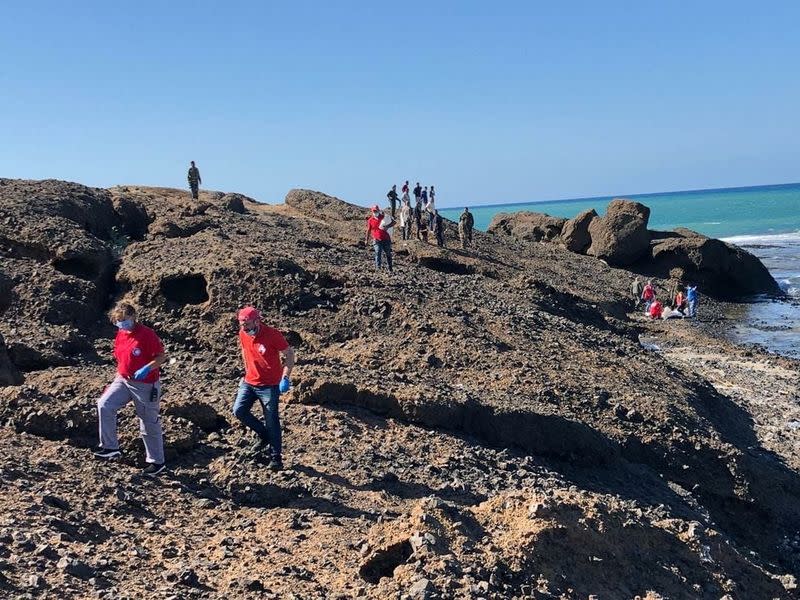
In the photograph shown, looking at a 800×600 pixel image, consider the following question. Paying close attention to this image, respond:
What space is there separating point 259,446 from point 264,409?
39cm

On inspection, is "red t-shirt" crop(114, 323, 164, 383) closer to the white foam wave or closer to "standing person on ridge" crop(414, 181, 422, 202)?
"standing person on ridge" crop(414, 181, 422, 202)

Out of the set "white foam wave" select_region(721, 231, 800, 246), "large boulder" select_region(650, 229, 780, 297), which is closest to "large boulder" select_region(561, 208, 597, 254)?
"large boulder" select_region(650, 229, 780, 297)

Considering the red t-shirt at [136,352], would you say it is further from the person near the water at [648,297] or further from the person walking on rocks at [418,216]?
the person near the water at [648,297]

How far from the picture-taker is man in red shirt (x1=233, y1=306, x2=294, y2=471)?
6.57m

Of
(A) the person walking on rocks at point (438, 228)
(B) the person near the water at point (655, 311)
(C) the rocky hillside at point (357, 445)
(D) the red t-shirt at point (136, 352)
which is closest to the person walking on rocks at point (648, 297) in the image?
(B) the person near the water at point (655, 311)

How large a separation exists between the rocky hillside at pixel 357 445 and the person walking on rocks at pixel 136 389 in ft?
0.70

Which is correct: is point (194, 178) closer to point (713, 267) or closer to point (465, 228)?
point (465, 228)

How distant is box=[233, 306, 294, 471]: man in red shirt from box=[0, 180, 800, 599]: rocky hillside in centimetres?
36

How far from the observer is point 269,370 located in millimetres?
6582

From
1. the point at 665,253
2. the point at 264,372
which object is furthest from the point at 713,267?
the point at 264,372

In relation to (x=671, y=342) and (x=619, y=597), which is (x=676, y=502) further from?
(x=671, y=342)

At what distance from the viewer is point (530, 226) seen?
131 ft

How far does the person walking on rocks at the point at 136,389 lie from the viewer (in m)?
6.34

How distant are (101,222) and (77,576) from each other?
12.1 meters
